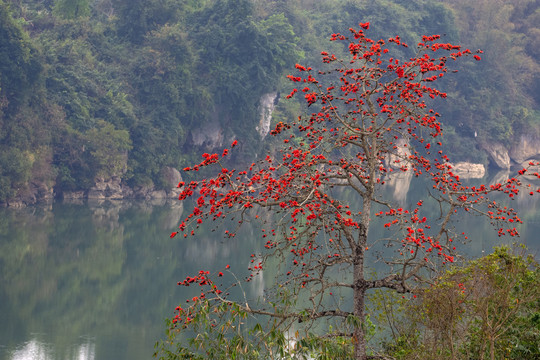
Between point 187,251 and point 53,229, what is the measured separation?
6.41m

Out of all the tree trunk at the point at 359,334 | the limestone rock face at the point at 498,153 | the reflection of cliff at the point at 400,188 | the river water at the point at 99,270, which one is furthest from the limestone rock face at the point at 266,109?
the tree trunk at the point at 359,334

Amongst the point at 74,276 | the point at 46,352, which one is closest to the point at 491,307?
the point at 46,352

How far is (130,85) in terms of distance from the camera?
5134cm

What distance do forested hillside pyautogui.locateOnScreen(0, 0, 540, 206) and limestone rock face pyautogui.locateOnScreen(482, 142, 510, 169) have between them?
61.8 ft

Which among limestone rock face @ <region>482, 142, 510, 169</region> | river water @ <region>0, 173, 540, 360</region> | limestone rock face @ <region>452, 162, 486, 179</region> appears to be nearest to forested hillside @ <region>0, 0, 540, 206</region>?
river water @ <region>0, 173, 540, 360</region>

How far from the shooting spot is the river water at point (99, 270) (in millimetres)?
21000

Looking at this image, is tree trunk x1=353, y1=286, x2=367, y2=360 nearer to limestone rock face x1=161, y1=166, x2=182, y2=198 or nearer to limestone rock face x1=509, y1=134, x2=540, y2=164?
limestone rock face x1=161, y1=166, x2=182, y2=198

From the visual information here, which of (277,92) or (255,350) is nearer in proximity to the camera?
(255,350)

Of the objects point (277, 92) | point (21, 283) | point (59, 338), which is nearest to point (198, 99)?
point (277, 92)

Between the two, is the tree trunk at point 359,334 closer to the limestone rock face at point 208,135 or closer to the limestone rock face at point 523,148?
the limestone rock face at point 208,135

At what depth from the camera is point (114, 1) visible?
53.8 metres

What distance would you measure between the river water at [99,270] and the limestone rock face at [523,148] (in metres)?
28.1

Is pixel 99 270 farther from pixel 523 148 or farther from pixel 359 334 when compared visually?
pixel 523 148

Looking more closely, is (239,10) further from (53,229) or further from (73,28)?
(53,229)
